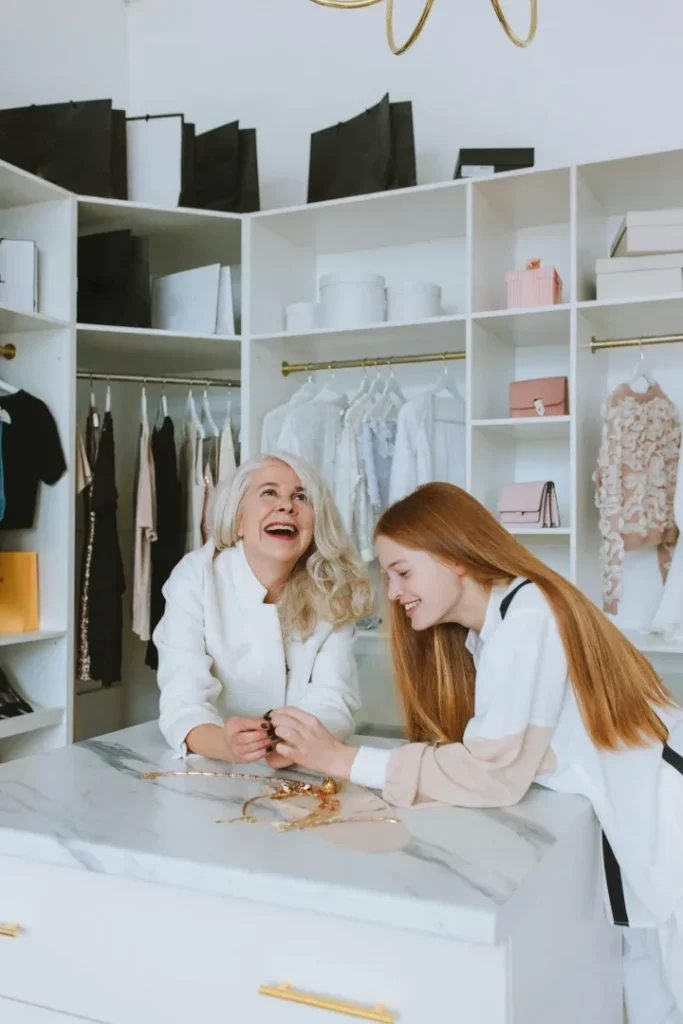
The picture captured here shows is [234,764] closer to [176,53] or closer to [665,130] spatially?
[665,130]

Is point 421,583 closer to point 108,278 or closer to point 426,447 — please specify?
point 426,447

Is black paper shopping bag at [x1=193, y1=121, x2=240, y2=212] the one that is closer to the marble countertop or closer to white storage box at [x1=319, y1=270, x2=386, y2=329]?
white storage box at [x1=319, y1=270, x2=386, y2=329]

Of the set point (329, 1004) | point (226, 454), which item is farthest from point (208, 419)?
point (329, 1004)

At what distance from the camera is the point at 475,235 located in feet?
11.1

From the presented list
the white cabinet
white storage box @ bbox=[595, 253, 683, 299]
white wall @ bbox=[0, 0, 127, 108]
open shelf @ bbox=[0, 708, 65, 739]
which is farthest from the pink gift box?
the white cabinet

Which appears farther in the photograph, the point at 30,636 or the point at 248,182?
the point at 248,182

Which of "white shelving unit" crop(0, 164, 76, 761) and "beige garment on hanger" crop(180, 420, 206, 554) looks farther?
"beige garment on hanger" crop(180, 420, 206, 554)

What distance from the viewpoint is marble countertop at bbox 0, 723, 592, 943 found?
0.98 meters

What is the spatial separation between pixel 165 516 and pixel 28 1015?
2.62 m

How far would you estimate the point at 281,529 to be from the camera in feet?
6.61

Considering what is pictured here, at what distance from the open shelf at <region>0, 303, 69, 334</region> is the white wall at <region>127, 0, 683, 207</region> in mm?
1421

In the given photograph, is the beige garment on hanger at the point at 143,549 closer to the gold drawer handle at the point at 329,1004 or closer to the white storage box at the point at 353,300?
the white storage box at the point at 353,300

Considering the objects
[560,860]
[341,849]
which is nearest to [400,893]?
[341,849]

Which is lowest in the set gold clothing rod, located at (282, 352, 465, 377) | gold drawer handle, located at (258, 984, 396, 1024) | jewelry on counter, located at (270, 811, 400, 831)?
gold drawer handle, located at (258, 984, 396, 1024)
